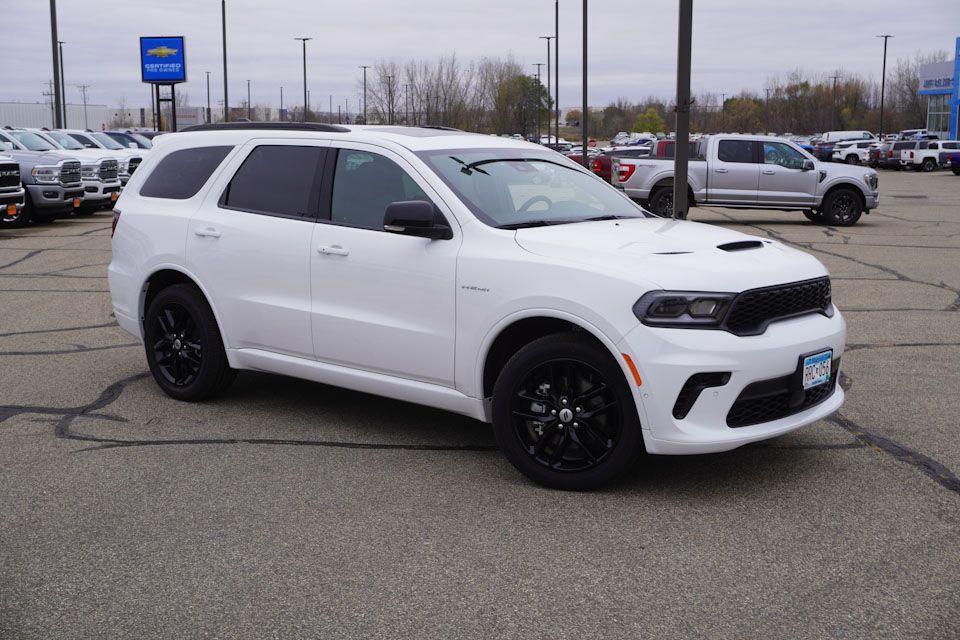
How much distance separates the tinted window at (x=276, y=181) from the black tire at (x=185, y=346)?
0.71 metres

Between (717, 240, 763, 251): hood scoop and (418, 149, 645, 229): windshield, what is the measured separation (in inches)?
35.4

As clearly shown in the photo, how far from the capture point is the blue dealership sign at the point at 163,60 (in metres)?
52.7

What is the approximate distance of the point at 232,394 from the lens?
714 cm

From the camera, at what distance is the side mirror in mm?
5355

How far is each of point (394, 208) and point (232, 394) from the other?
95.1 inches

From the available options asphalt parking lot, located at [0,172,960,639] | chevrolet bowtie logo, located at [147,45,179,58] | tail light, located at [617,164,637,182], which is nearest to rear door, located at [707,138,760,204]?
tail light, located at [617,164,637,182]

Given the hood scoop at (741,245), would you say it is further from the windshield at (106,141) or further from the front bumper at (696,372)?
the windshield at (106,141)

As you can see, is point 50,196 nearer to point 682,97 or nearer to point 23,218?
point 23,218

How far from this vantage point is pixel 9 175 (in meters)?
20.0

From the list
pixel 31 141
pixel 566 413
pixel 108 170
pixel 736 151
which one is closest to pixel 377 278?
pixel 566 413

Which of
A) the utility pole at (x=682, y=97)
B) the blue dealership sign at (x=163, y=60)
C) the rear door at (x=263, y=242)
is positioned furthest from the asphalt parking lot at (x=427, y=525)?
the blue dealership sign at (x=163, y=60)

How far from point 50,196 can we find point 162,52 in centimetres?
3398

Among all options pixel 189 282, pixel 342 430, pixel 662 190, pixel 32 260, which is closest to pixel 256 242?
pixel 189 282

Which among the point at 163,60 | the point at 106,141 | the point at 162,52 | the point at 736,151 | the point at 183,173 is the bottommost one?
the point at 183,173
